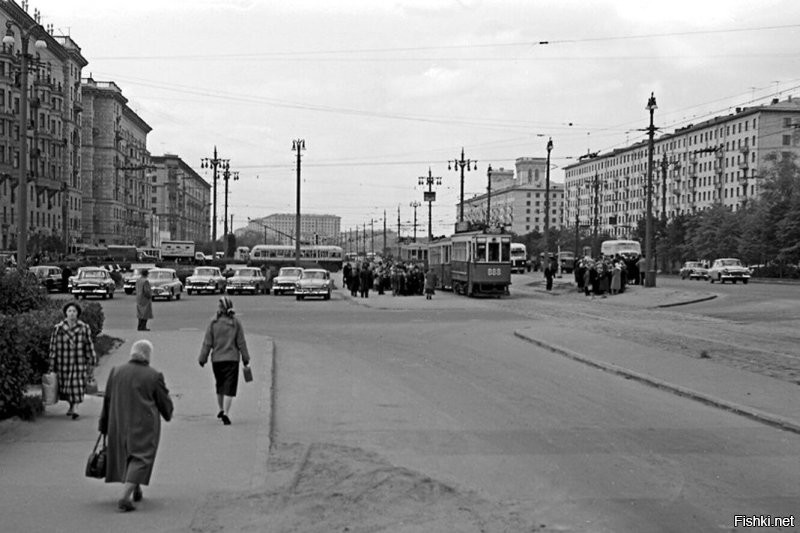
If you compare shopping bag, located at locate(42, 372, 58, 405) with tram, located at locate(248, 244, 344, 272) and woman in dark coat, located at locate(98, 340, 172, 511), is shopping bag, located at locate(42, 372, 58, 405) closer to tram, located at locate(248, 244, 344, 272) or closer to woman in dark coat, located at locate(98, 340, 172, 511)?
woman in dark coat, located at locate(98, 340, 172, 511)

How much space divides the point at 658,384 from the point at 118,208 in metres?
108

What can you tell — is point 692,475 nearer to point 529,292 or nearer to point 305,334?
point 305,334

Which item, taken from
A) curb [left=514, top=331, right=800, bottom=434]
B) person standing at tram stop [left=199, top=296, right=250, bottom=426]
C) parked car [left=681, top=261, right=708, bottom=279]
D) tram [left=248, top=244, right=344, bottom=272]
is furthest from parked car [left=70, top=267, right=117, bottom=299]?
tram [left=248, top=244, right=344, bottom=272]

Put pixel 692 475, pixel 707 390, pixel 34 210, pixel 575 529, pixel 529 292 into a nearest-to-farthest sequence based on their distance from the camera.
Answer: pixel 575 529
pixel 692 475
pixel 707 390
pixel 529 292
pixel 34 210

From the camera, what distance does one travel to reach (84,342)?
Result: 40.6 feet

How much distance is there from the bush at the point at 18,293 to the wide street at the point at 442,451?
262 centimetres

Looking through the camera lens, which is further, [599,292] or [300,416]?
[599,292]

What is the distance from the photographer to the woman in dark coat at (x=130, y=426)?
7.85 meters

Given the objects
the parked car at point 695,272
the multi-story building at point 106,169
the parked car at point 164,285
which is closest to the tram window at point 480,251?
the parked car at point 164,285

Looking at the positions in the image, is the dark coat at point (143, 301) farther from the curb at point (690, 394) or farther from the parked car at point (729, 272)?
the parked car at point (729, 272)

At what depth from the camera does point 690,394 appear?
14797mm

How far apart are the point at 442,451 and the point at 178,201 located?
130838 mm

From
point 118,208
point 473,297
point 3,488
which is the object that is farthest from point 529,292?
point 118,208

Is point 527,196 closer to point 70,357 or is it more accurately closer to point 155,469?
point 70,357
